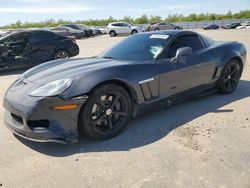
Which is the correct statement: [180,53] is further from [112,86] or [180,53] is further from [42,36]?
[42,36]

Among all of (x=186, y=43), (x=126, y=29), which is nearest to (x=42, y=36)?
(x=186, y=43)

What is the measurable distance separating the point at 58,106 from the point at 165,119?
1.83m

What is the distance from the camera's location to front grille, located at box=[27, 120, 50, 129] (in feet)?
11.4

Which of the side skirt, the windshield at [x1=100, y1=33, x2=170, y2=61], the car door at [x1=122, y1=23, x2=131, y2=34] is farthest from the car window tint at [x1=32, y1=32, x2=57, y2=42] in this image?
the car door at [x1=122, y1=23, x2=131, y2=34]

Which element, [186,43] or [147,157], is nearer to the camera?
[147,157]

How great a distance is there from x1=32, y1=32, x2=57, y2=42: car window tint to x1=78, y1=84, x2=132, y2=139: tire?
6698 millimetres

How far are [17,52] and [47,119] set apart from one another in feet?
22.4

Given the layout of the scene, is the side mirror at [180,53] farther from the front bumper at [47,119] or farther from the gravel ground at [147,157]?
the front bumper at [47,119]

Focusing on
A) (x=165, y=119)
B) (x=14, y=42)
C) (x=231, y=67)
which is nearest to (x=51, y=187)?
(x=165, y=119)

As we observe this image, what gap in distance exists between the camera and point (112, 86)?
383 cm

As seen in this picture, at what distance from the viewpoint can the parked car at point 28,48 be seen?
9.28m

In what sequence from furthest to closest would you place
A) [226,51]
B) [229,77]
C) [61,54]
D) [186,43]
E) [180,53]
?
[61,54], [229,77], [226,51], [186,43], [180,53]

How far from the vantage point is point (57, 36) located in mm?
10383

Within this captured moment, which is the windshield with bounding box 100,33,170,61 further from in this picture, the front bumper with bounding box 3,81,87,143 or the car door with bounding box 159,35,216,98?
the front bumper with bounding box 3,81,87,143
